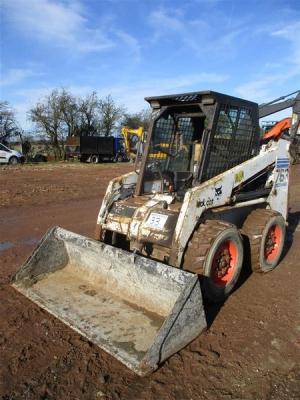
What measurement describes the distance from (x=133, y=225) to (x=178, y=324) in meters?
1.44

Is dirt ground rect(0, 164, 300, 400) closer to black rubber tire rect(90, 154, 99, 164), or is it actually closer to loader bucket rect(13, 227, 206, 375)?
loader bucket rect(13, 227, 206, 375)

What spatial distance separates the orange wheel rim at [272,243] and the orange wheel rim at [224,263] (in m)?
0.96

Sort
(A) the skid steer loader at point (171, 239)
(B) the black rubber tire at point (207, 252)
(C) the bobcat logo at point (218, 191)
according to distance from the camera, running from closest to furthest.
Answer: (A) the skid steer loader at point (171, 239)
(B) the black rubber tire at point (207, 252)
(C) the bobcat logo at point (218, 191)

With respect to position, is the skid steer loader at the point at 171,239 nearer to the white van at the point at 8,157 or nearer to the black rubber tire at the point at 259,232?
the black rubber tire at the point at 259,232

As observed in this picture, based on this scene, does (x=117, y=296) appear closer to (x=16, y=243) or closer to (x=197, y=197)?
(x=197, y=197)

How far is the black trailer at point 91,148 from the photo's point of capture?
28766mm

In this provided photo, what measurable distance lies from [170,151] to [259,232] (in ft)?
5.12

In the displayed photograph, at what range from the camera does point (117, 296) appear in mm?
3980

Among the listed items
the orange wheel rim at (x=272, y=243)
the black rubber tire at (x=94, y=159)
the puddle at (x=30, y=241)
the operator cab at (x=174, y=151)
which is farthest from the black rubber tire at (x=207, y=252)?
the black rubber tire at (x=94, y=159)

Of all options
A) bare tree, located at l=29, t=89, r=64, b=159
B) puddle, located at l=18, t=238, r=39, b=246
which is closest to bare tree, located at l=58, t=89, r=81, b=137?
bare tree, located at l=29, t=89, r=64, b=159

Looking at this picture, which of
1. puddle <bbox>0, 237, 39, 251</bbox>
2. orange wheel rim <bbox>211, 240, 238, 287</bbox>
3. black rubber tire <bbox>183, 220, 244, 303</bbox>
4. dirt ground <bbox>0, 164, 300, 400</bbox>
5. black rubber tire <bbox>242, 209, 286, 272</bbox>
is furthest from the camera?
puddle <bbox>0, 237, 39, 251</bbox>

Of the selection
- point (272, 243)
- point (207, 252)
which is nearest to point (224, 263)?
point (207, 252)

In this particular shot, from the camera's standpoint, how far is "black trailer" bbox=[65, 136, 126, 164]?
2877 cm

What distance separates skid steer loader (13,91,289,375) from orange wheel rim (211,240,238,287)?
0.01 metres
